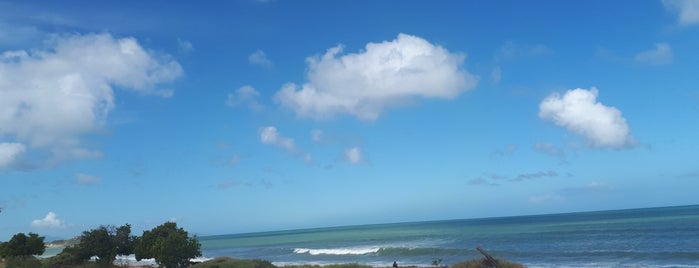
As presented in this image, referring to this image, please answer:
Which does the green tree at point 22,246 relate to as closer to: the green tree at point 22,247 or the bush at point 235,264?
the green tree at point 22,247

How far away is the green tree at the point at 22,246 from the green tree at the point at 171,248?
1373 centimetres

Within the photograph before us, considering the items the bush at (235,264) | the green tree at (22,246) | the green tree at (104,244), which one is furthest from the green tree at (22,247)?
the bush at (235,264)

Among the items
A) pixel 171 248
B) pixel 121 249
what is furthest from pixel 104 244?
pixel 171 248

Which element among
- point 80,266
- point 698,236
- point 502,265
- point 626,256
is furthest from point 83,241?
point 698,236

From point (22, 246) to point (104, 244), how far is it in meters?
10.3

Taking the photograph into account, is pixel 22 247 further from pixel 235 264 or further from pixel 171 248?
pixel 235 264

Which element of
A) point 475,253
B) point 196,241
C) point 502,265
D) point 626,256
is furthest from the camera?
point 475,253

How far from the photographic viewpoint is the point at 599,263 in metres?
42.2

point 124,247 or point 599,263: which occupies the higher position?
point 124,247

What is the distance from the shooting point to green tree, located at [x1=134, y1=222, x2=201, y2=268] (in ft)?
104

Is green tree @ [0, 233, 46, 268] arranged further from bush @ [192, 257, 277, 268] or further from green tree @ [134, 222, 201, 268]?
bush @ [192, 257, 277, 268]

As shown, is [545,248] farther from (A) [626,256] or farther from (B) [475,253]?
(A) [626,256]

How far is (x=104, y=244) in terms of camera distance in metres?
36.7

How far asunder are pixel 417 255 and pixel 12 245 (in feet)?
123
